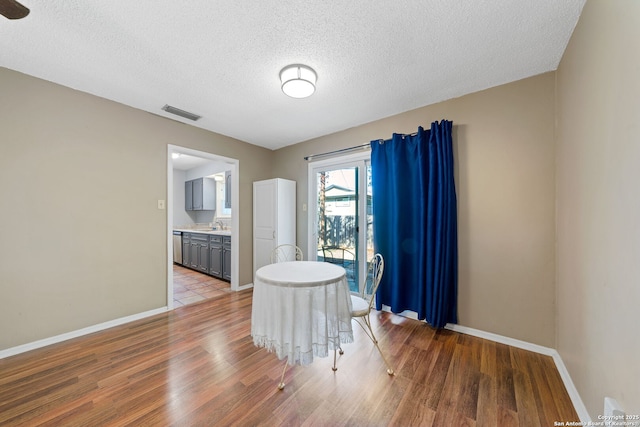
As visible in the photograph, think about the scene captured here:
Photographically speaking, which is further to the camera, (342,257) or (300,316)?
(342,257)

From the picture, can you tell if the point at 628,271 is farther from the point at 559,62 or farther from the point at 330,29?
the point at 330,29

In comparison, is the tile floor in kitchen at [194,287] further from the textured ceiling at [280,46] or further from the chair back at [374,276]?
the textured ceiling at [280,46]

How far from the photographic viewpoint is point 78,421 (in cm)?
141

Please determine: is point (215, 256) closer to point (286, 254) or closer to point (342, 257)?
point (286, 254)

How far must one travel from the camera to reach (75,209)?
7.91 feet

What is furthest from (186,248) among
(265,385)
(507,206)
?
(507,206)

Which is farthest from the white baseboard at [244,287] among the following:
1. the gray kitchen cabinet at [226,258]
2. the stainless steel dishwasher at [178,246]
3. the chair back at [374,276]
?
the stainless steel dishwasher at [178,246]

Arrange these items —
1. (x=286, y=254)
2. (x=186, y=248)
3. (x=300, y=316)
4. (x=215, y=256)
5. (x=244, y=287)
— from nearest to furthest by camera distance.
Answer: (x=300, y=316)
(x=286, y=254)
(x=244, y=287)
(x=215, y=256)
(x=186, y=248)

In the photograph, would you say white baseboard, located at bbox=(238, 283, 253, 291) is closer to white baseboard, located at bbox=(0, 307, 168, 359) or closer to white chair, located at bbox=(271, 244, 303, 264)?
white chair, located at bbox=(271, 244, 303, 264)

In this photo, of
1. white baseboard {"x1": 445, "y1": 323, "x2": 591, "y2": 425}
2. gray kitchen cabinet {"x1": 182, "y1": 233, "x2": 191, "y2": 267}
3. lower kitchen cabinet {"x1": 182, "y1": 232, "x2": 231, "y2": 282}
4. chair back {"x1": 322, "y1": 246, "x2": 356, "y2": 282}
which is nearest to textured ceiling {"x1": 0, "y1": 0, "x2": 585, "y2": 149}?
chair back {"x1": 322, "y1": 246, "x2": 356, "y2": 282}

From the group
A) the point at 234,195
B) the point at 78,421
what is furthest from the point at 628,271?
the point at 234,195

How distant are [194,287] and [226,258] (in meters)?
0.68

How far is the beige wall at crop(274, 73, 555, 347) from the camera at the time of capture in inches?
83.0

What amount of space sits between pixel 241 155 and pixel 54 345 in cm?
308
